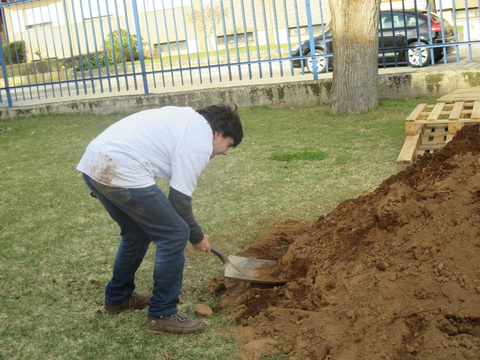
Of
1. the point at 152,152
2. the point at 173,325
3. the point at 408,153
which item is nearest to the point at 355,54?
the point at 408,153

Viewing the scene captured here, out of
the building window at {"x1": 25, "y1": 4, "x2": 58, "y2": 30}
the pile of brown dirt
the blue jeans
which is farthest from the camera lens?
the building window at {"x1": 25, "y1": 4, "x2": 58, "y2": 30}

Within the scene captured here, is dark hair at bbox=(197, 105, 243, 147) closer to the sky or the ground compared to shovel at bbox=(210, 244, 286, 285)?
closer to the sky

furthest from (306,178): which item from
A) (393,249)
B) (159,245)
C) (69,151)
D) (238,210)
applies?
(69,151)

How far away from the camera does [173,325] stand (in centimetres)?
296

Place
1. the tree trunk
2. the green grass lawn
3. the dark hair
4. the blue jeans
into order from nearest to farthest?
the blue jeans, the dark hair, the green grass lawn, the tree trunk

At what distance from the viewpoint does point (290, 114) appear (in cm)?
916

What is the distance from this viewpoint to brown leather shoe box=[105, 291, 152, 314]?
3.31m

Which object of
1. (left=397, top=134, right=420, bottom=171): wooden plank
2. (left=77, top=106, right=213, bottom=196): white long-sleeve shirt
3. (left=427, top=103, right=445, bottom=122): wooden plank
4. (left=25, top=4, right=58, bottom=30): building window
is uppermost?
(left=25, top=4, right=58, bottom=30): building window

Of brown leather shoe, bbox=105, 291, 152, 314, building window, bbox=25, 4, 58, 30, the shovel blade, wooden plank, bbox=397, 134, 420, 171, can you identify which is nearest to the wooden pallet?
wooden plank, bbox=397, 134, 420, 171

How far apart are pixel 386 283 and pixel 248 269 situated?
103cm

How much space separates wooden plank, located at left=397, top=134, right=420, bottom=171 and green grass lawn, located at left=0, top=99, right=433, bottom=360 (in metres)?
0.41

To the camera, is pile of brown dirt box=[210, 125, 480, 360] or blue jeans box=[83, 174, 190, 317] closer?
pile of brown dirt box=[210, 125, 480, 360]

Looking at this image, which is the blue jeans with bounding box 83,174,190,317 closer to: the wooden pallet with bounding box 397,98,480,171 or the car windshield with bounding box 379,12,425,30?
the wooden pallet with bounding box 397,98,480,171

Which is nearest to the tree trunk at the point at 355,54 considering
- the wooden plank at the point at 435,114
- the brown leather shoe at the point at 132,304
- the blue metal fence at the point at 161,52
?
the blue metal fence at the point at 161,52
